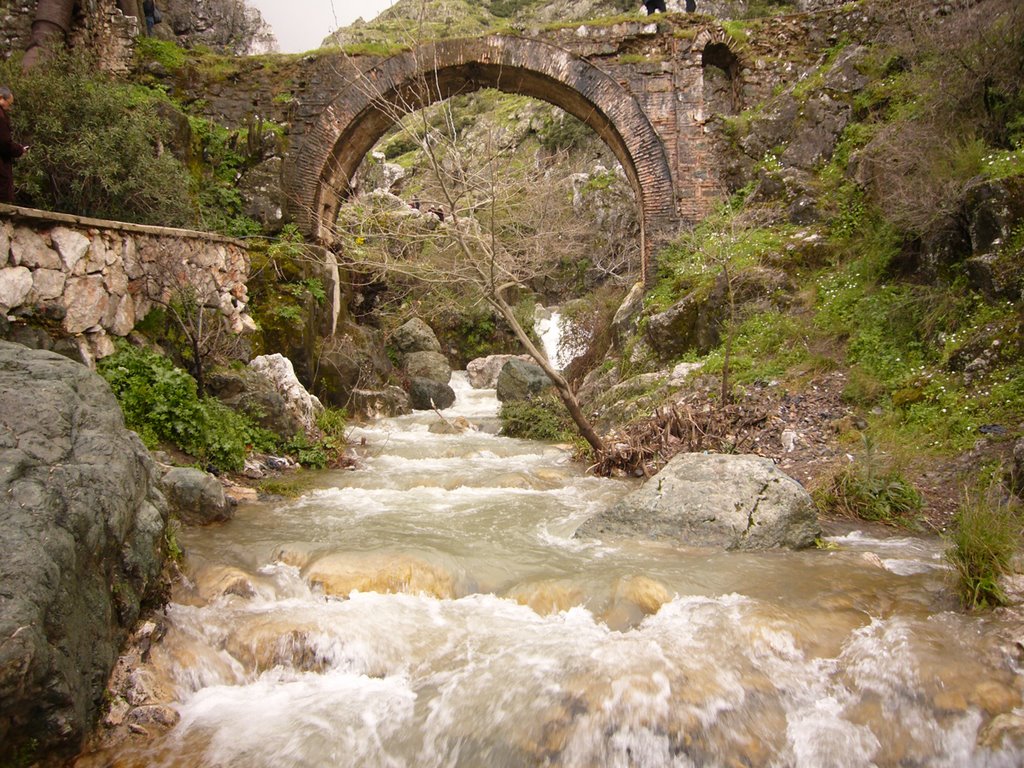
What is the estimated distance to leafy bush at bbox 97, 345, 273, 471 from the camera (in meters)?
6.32

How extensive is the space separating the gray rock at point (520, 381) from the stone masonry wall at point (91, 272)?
20.8 ft

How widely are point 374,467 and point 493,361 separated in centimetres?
948

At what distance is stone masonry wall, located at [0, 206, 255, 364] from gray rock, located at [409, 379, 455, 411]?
6127 mm

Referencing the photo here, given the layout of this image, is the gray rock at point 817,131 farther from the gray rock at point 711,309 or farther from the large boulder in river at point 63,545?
the large boulder in river at point 63,545

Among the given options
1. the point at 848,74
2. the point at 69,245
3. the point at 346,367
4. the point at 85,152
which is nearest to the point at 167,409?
the point at 69,245

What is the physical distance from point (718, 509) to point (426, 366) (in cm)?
1170

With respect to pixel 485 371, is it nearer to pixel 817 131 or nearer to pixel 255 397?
pixel 817 131

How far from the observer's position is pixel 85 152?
23.8ft

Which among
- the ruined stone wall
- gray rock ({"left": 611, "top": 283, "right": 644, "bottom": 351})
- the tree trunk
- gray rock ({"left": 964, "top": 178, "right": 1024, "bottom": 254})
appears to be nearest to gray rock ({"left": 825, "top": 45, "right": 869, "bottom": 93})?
gray rock ({"left": 611, "top": 283, "right": 644, "bottom": 351})

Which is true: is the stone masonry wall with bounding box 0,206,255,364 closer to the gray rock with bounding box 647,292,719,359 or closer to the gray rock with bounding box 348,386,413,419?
the gray rock with bounding box 348,386,413,419

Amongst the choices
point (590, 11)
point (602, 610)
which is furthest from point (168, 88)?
point (590, 11)

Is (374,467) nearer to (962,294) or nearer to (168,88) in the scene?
(962,294)

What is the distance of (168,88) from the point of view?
40.2 feet

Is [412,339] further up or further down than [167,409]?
further down
